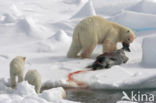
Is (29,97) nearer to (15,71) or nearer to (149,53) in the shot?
(15,71)

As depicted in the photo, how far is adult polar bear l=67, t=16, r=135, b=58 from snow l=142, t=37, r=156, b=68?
4.20 feet

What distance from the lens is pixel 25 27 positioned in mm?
13047

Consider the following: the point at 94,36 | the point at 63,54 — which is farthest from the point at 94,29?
the point at 63,54

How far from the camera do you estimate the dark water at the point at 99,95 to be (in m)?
6.28

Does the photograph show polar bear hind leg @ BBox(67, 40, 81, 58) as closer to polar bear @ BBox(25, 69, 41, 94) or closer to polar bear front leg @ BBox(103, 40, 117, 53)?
polar bear front leg @ BBox(103, 40, 117, 53)

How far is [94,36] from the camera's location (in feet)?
31.3

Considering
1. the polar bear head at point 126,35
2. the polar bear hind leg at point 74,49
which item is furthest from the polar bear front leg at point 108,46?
the polar bear hind leg at point 74,49

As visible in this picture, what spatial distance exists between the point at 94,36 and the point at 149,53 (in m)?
1.68

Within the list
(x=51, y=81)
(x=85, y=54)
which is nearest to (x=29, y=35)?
(x=85, y=54)

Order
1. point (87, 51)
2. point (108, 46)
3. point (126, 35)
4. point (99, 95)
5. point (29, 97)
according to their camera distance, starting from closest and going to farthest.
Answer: point (29, 97) → point (99, 95) → point (87, 51) → point (108, 46) → point (126, 35)

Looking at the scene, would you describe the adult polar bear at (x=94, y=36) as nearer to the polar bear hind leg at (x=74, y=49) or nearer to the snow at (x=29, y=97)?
the polar bear hind leg at (x=74, y=49)

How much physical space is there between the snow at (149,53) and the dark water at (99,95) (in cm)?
180

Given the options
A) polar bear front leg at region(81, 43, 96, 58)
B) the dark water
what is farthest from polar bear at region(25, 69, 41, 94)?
polar bear front leg at region(81, 43, 96, 58)

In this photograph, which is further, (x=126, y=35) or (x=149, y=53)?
(x=126, y=35)
